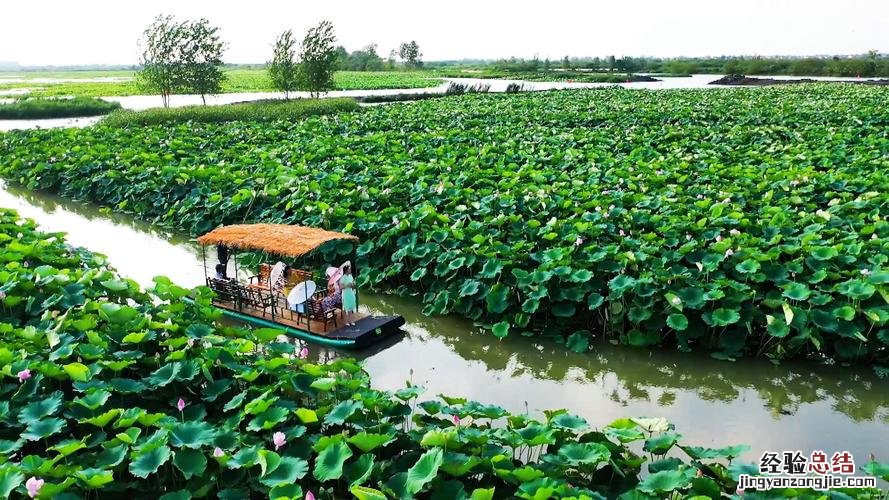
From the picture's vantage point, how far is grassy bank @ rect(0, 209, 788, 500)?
3387 mm

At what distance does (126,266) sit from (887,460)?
358 inches

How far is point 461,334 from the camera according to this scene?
718cm

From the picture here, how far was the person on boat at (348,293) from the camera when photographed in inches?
267

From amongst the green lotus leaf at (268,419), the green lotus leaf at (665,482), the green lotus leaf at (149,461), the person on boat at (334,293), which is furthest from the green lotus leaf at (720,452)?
the person on boat at (334,293)

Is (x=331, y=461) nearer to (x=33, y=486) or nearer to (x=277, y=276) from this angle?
(x=33, y=486)

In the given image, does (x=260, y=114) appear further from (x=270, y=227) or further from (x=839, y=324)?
(x=839, y=324)

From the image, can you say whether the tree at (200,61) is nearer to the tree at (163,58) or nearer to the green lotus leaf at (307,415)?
the tree at (163,58)

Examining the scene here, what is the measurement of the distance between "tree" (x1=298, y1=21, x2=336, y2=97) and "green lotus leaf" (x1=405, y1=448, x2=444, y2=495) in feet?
105

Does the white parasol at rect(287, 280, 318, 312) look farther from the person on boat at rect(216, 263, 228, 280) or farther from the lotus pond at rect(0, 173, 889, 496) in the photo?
the person on boat at rect(216, 263, 228, 280)

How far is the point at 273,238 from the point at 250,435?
11.8 ft

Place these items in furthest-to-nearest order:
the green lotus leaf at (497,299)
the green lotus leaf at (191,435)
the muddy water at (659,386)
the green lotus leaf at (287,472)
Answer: the green lotus leaf at (497,299)
the muddy water at (659,386)
the green lotus leaf at (191,435)
the green lotus leaf at (287,472)

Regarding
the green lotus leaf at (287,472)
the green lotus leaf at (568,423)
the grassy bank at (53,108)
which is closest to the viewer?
the green lotus leaf at (287,472)

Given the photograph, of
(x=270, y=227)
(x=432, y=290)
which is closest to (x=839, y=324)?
(x=432, y=290)

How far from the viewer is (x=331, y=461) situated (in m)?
3.49
